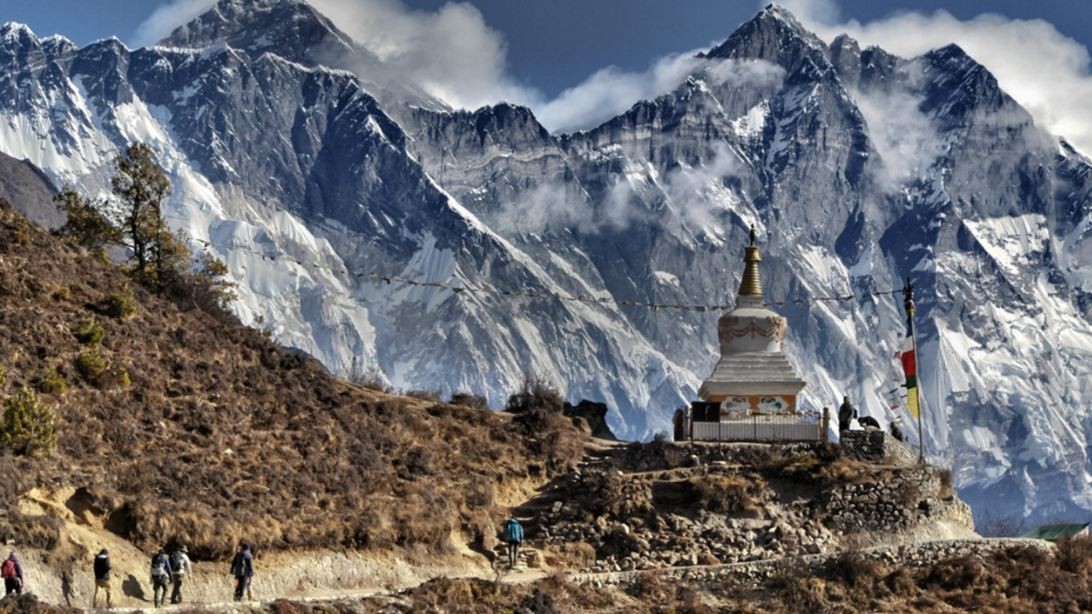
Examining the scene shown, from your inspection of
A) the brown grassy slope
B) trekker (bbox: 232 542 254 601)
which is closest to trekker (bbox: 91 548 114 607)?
the brown grassy slope

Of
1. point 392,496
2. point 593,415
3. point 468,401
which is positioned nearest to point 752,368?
point 593,415

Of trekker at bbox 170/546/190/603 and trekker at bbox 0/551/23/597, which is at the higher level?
trekker at bbox 170/546/190/603

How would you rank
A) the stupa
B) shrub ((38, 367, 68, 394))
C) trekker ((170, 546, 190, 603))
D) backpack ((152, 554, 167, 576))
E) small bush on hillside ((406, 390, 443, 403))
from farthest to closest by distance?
the stupa → small bush on hillside ((406, 390, 443, 403)) → shrub ((38, 367, 68, 394)) → trekker ((170, 546, 190, 603)) → backpack ((152, 554, 167, 576))

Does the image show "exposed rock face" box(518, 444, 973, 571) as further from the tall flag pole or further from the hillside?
the tall flag pole

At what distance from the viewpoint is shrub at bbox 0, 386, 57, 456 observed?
46438mm

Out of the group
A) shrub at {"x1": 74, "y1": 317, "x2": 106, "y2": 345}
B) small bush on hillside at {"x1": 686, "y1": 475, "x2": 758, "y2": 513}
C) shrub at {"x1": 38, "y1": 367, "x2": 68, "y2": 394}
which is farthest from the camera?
small bush on hillside at {"x1": 686, "y1": 475, "x2": 758, "y2": 513}

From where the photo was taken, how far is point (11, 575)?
39.5 meters

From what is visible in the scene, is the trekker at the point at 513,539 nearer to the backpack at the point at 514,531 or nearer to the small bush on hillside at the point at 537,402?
the backpack at the point at 514,531

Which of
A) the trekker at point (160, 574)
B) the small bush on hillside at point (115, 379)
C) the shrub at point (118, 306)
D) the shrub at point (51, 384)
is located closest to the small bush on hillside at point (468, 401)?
the shrub at point (118, 306)

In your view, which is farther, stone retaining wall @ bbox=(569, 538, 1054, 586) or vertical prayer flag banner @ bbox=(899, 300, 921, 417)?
vertical prayer flag banner @ bbox=(899, 300, 921, 417)

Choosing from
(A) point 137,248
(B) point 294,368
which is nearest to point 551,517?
(B) point 294,368

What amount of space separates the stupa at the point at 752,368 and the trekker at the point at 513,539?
1786 cm

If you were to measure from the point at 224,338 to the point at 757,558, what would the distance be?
67.0 ft

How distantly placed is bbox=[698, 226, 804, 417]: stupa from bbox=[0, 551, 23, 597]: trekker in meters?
36.6
